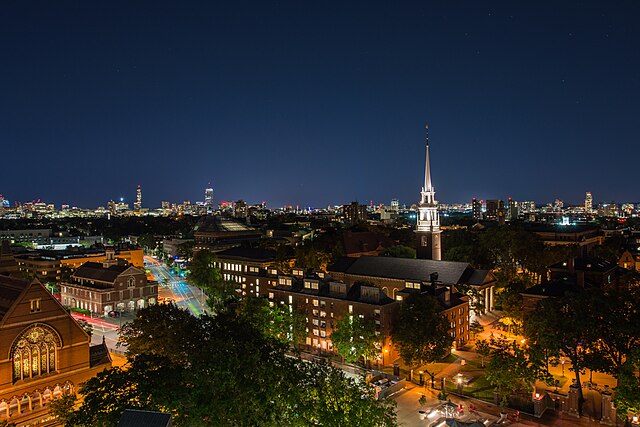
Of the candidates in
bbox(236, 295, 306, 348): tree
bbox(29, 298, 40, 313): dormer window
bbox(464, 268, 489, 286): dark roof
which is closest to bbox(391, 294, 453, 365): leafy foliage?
bbox(236, 295, 306, 348): tree

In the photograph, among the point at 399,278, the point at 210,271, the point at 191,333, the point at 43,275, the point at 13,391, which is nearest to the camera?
the point at 13,391

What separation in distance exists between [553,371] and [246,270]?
55548 millimetres

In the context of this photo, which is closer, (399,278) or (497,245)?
(399,278)

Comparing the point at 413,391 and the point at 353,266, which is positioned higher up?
the point at 353,266

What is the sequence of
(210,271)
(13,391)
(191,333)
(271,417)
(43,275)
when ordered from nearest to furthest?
(271,417)
(13,391)
(191,333)
(210,271)
(43,275)

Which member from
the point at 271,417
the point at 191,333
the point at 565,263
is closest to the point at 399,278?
the point at 565,263

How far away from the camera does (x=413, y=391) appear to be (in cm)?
4219

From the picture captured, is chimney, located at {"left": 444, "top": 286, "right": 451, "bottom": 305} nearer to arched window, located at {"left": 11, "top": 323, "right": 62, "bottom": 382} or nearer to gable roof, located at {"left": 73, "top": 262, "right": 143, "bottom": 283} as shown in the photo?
arched window, located at {"left": 11, "top": 323, "right": 62, "bottom": 382}

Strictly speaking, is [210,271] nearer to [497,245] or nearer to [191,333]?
[191,333]

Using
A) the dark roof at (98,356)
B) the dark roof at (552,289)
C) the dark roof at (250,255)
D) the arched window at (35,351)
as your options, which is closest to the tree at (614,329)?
the dark roof at (552,289)

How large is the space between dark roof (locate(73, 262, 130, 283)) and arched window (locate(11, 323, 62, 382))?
39345mm

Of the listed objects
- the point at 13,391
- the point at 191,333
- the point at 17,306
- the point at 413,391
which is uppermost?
the point at 17,306

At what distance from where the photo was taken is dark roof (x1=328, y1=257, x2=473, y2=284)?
6431 cm

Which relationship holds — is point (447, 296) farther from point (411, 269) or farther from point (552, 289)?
point (552, 289)
